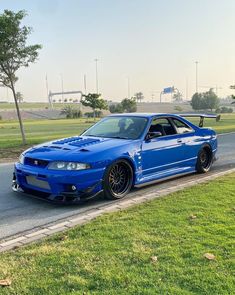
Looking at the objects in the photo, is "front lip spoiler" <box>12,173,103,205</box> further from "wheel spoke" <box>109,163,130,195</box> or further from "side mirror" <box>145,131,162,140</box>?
"side mirror" <box>145,131,162,140</box>

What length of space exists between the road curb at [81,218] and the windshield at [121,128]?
3.73ft

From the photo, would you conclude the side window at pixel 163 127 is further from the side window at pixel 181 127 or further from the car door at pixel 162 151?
the side window at pixel 181 127

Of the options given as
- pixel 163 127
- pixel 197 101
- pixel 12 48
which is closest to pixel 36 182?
pixel 163 127

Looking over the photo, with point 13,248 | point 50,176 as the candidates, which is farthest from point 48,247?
point 50,176

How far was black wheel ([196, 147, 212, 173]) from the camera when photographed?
8.35 m

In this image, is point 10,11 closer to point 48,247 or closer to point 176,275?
point 48,247

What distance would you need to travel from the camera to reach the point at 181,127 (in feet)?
26.1

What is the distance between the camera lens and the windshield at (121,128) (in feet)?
23.0

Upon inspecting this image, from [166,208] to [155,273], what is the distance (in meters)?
2.13

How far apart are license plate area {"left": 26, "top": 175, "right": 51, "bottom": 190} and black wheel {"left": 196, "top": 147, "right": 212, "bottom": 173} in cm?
379

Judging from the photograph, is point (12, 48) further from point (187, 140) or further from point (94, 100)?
point (94, 100)

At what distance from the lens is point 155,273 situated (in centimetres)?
341

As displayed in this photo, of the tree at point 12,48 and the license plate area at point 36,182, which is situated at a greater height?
the tree at point 12,48

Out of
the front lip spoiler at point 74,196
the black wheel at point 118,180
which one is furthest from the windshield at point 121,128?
the front lip spoiler at point 74,196
